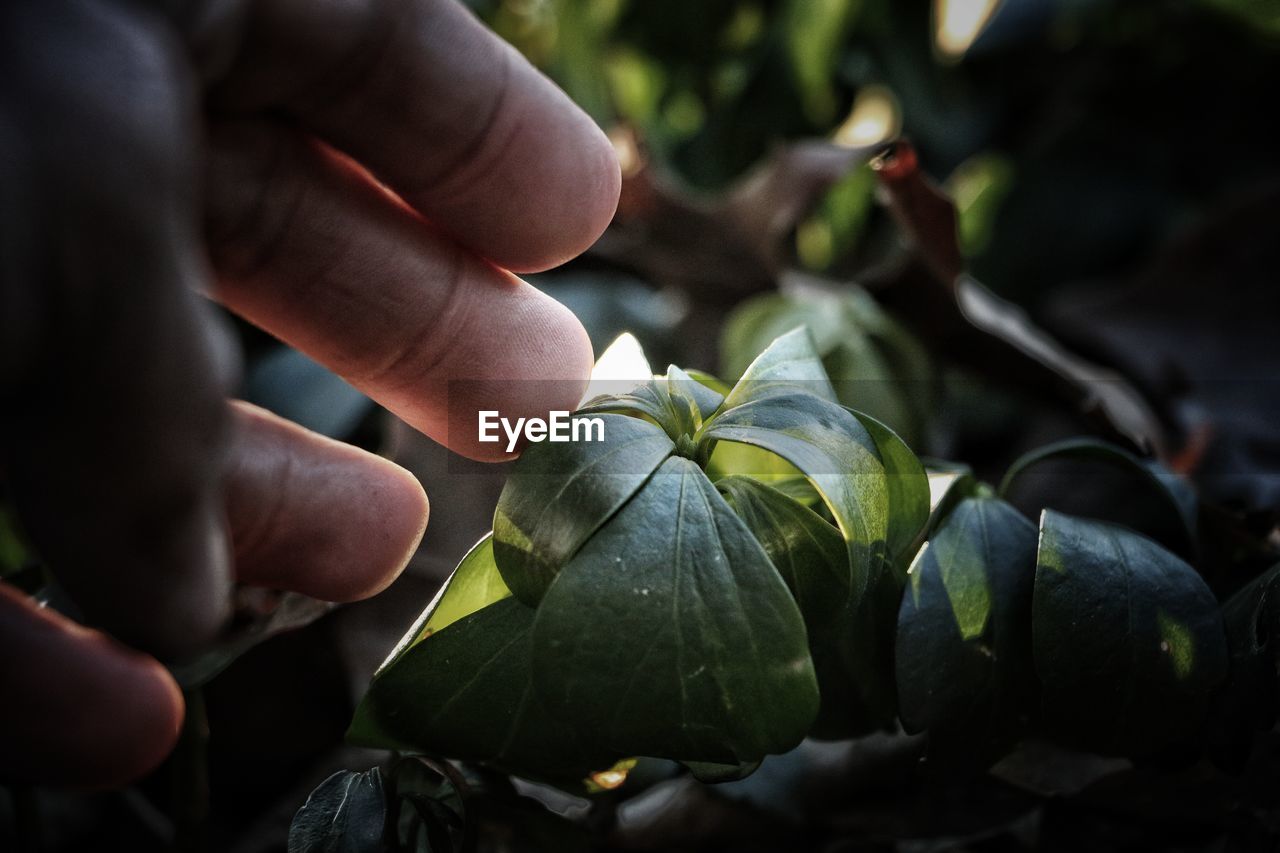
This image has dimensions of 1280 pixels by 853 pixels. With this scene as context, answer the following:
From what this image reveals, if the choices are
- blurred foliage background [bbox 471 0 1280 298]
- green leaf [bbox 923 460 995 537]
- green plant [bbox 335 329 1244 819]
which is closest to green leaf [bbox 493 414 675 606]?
green plant [bbox 335 329 1244 819]

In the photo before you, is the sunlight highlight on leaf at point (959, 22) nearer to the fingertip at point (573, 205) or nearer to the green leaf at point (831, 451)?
the fingertip at point (573, 205)

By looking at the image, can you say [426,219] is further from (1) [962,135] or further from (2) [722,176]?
(1) [962,135]

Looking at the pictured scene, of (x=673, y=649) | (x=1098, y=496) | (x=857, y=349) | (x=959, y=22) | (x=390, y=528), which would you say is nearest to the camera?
(x=673, y=649)

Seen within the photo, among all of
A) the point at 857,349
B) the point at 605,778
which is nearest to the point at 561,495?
the point at 605,778

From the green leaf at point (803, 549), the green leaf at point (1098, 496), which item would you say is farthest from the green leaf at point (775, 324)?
the green leaf at point (803, 549)

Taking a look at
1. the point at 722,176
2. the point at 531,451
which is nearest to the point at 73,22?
the point at 531,451

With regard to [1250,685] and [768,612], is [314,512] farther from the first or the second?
[1250,685]
